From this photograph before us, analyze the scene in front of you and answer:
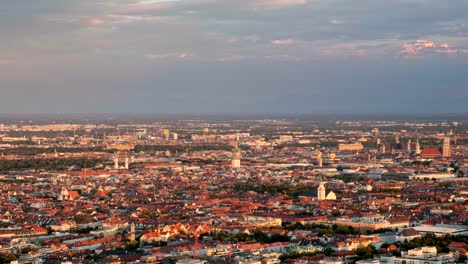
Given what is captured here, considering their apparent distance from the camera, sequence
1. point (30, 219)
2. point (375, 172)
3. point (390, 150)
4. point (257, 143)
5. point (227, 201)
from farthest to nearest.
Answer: point (257, 143)
point (390, 150)
point (375, 172)
point (227, 201)
point (30, 219)

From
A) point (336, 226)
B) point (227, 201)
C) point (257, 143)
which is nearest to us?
point (336, 226)

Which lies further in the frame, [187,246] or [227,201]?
[227,201]

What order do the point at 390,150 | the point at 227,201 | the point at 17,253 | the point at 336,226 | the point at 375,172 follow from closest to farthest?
the point at 17,253, the point at 336,226, the point at 227,201, the point at 375,172, the point at 390,150

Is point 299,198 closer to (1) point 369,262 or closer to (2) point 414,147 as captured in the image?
(1) point 369,262

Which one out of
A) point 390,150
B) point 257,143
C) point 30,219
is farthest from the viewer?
point 257,143

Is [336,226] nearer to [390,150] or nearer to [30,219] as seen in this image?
[30,219]

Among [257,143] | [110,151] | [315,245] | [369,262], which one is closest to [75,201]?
[315,245]

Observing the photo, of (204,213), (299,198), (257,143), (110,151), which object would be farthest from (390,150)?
(204,213)

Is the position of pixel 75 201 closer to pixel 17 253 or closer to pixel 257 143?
pixel 17 253
